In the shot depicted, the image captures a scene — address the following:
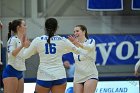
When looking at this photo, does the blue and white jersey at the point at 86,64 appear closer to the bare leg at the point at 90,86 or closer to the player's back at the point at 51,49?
the bare leg at the point at 90,86

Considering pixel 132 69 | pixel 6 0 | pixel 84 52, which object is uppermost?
pixel 6 0

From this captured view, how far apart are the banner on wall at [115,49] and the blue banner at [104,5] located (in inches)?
38.9

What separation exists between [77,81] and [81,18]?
8.16 metres

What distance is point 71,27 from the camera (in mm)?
15117


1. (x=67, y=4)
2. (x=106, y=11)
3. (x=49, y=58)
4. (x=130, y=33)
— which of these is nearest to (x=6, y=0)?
(x=67, y=4)

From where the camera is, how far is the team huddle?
5742 mm

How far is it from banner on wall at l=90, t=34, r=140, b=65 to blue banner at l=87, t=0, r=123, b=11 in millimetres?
987

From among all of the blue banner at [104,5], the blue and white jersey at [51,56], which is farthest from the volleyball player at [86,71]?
the blue banner at [104,5]

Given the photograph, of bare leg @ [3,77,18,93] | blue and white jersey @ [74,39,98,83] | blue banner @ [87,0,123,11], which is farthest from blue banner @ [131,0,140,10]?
bare leg @ [3,77,18,93]

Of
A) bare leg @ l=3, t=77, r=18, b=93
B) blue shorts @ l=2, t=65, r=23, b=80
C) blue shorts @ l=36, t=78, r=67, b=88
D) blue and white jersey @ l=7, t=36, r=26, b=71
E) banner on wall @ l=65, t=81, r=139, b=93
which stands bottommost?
banner on wall @ l=65, t=81, r=139, b=93

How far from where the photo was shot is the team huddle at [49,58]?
18.8 ft

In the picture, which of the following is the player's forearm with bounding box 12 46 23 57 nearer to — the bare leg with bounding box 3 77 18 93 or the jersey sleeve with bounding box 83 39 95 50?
the bare leg with bounding box 3 77 18 93

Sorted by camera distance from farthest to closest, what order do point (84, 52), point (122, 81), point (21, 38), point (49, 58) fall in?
point (122, 81)
point (84, 52)
point (21, 38)
point (49, 58)

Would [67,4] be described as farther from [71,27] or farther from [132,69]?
[132,69]
